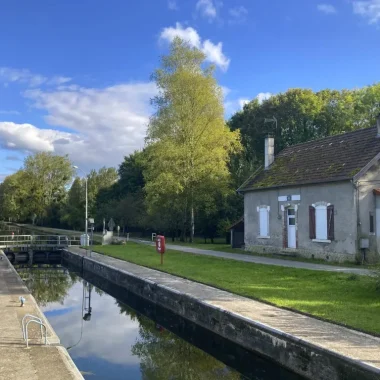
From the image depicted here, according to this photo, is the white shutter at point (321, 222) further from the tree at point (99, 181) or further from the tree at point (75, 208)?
the tree at point (75, 208)

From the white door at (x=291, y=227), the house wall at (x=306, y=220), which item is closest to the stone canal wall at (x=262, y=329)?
the house wall at (x=306, y=220)

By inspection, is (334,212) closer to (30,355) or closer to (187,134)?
(30,355)

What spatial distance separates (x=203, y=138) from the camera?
113ft

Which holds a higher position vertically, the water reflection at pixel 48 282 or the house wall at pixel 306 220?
the house wall at pixel 306 220

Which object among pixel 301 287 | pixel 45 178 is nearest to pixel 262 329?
pixel 301 287

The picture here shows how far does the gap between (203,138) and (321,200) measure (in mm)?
15596

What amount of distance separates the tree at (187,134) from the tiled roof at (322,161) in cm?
825

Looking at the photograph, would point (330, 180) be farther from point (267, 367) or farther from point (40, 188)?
point (40, 188)

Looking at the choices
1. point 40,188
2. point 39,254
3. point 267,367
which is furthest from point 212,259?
point 40,188

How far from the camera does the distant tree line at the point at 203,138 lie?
34250mm

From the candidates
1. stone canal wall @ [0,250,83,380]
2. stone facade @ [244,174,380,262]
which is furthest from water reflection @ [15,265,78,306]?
stone facade @ [244,174,380,262]

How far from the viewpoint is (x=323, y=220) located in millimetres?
20234

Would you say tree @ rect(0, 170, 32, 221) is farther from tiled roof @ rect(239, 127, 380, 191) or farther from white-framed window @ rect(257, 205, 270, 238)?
white-framed window @ rect(257, 205, 270, 238)

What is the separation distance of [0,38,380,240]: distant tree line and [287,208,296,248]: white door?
12.2m
